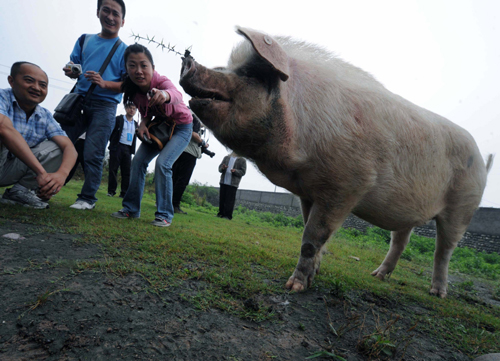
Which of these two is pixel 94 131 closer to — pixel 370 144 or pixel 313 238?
pixel 313 238

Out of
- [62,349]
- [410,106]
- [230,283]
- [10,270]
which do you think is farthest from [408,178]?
[10,270]

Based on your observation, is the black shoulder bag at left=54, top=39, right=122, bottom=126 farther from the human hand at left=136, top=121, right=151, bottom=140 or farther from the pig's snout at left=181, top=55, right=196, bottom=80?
the pig's snout at left=181, top=55, right=196, bottom=80

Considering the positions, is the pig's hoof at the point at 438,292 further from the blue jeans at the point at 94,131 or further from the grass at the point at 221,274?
the blue jeans at the point at 94,131

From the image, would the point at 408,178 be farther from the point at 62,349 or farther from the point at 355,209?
the point at 62,349

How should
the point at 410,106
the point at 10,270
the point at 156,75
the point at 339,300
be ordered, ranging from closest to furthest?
the point at 10,270, the point at 339,300, the point at 410,106, the point at 156,75

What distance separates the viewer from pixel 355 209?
96.6 inches

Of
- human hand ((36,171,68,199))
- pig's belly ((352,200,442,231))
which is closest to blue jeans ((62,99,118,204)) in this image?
human hand ((36,171,68,199))

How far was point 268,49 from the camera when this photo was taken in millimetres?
1763

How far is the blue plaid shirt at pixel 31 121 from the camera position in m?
2.96

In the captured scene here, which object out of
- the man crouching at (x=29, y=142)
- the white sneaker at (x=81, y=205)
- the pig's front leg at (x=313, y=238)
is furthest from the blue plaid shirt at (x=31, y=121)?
the pig's front leg at (x=313, y=238)

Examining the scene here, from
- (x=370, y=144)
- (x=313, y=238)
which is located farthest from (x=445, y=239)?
(x=313, y=238)

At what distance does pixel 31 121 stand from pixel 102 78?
96cm

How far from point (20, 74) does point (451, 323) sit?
173 inches

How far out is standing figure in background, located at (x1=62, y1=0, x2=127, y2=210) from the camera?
374 centimetres
